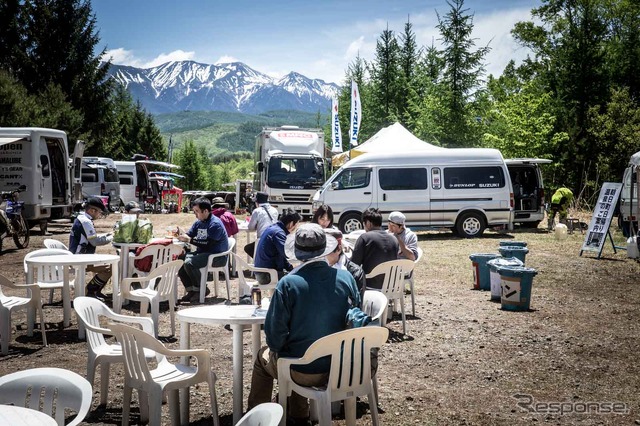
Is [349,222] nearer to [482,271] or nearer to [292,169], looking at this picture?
[292,169]

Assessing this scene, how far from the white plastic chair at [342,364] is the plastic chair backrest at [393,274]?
127 inches

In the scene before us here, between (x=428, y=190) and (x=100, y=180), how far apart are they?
1657 centimetres

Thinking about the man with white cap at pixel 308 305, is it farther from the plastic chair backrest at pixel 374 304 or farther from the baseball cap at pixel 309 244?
the plastic chair backrest at pixel 374 304

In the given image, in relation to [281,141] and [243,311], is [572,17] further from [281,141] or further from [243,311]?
[243,311]

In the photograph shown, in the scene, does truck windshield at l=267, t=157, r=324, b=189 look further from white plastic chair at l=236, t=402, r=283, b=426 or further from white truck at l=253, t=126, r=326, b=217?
white plastic chair at l=236, t=402, r=283, b=426

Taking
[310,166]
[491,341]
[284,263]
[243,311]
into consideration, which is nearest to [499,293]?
[491,341]

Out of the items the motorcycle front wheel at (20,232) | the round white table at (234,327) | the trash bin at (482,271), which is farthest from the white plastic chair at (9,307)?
the motorcycle front wheel at (20,232)

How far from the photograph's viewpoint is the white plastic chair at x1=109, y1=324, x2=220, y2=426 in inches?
147

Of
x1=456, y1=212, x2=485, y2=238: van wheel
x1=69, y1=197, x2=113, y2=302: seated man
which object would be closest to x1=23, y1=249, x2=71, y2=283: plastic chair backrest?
x1=69, y1=197, x2=113, y2=302: seated man

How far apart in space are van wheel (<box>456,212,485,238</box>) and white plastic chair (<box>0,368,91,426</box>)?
16.2 metres

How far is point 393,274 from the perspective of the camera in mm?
6984

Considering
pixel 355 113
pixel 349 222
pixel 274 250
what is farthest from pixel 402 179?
pixel 274 250

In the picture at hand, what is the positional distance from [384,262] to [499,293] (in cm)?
290

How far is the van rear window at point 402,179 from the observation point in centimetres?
1781
